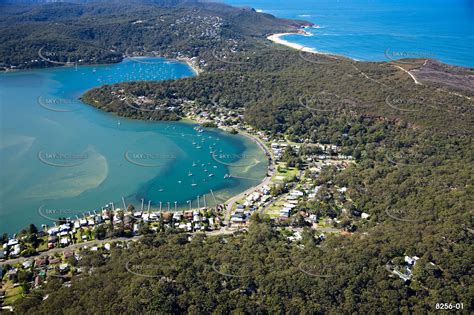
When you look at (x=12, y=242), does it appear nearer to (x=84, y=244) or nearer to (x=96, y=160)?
(x=84, y=244)

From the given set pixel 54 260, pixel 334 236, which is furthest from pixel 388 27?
pixel 54 260

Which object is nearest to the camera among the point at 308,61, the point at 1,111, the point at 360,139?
the point at 360,139

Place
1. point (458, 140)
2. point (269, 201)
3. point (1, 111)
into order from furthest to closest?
point (1, 111) → point (458, 140) → point (269, 201)

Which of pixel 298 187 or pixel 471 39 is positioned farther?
pixel 471 39

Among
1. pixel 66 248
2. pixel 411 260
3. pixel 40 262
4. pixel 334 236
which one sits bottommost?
pixel 40 262

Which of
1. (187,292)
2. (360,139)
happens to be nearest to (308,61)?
(360,139)

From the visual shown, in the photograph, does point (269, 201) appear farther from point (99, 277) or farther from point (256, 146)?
point (99, 277)

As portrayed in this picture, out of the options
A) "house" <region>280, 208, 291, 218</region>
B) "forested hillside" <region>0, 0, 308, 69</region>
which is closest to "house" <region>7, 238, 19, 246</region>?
"house" <region>280, 208, 291, 218</region>
